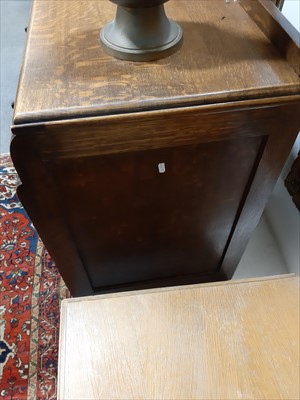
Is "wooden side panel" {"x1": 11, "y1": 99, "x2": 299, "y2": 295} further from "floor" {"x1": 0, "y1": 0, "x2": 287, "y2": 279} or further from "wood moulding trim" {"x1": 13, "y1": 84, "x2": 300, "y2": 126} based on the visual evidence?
"floor" {"x1": 0, "y1": 0, "x2": 287, "y2": 279}

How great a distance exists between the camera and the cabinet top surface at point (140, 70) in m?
0.53

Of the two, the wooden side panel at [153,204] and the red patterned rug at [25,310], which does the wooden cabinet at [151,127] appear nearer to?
the wooden side panel at [153,204]

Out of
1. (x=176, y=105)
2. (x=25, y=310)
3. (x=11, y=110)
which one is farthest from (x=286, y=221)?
(x=11, y=110)

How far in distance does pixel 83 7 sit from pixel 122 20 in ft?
0.63

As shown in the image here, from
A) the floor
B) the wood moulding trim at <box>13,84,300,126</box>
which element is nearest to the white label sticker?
the wood moulding trim at <box>13,84,300,126</box>

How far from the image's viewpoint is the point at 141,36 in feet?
1.98

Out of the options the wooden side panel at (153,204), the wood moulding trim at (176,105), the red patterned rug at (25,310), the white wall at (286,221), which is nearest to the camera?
the wood moulding trim at (176,105)

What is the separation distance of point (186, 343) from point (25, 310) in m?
0.62

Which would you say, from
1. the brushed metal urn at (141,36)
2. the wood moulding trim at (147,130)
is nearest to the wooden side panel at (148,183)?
the wood moulding trim at (147,130)

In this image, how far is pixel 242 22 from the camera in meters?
0.70

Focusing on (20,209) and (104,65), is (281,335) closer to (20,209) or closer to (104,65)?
(104,65)

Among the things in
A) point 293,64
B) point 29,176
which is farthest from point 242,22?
point 29,176

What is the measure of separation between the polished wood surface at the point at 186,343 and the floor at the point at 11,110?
1.49 ft

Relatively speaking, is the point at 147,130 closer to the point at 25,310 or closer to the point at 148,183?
the point at 148,183
